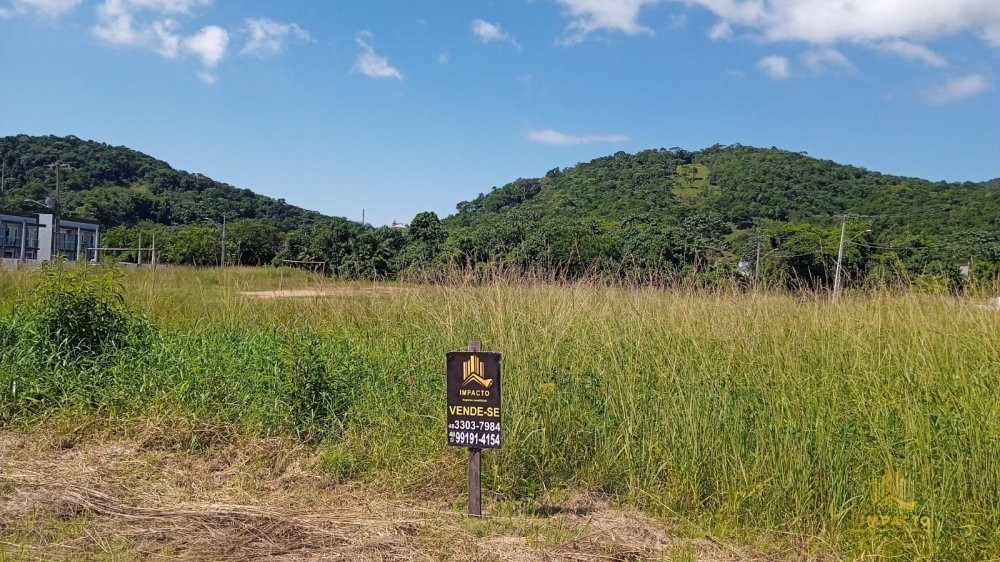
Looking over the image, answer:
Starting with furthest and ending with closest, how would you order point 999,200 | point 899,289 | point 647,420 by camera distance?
point 999,200, point 899,289, point 647,420

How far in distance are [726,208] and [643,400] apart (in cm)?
4253

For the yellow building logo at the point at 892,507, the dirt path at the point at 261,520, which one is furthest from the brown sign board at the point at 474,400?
the yellow building logo at the point at 892,507

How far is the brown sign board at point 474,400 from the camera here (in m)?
3.51

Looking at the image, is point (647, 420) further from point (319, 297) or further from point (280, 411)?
point (319, 297)

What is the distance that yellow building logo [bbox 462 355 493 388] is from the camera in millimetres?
3531

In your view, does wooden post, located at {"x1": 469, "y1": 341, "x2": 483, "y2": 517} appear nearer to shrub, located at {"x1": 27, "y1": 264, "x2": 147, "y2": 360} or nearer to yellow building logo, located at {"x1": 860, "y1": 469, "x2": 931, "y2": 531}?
yellow building logo, located at {"x1": 860, "y1": 469, "x2": 931, "y2": 531}

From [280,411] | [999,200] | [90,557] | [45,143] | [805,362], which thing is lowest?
[90,557]

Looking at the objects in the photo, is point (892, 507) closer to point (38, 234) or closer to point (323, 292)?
point (323, 292)

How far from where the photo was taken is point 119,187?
7506 centimetres

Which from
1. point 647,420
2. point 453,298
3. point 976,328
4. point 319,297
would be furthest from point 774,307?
point 319,297

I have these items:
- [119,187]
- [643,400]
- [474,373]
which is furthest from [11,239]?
[643,400]

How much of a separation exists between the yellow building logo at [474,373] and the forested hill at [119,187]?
64.2 meters

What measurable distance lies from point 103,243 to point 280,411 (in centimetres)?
5856

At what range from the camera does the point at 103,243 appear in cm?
5431
